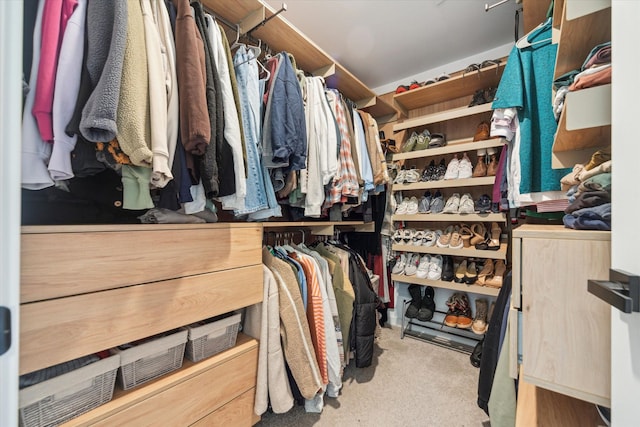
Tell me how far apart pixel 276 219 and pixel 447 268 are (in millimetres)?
1437

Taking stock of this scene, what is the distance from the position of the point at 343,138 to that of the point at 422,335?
1.86 m

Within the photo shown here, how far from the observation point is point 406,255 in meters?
2.34

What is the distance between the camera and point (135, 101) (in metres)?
0.75

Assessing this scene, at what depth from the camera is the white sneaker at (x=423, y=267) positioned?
2143mm

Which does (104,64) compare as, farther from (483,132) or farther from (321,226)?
(483,132)

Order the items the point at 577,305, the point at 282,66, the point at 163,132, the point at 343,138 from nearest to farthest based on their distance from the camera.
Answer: the point at 577,305 → the point at 163,132 → the point at 282,66 → the point at 343,138

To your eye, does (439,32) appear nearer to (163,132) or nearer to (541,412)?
(163,132)

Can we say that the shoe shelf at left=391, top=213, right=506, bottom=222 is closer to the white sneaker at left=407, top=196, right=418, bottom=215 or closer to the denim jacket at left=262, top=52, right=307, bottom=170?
the white sneaker at left=407, top=196, right=418, bottom=215

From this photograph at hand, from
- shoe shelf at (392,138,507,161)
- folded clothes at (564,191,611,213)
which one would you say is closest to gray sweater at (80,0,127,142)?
folded clothes at (564,191,611,213)

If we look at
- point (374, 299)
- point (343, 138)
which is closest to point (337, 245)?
point (374, 299)

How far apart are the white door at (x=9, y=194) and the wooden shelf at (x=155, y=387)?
0.50m

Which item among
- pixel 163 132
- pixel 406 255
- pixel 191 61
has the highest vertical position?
pixel 191 61

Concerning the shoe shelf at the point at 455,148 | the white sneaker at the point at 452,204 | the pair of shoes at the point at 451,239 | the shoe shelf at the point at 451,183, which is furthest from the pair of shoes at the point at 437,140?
the pair of shoes at the point at 451,239

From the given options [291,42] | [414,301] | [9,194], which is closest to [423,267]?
[414,301]
